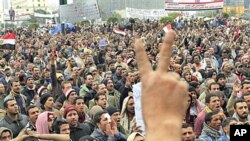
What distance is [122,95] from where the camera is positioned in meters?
8.51

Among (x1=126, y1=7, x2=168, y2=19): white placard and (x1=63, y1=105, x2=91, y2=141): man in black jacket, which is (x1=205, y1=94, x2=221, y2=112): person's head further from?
(x1=126, y1=7, x2=168, y2=19): white placard

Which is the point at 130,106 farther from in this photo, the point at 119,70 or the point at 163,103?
the point at 163,103

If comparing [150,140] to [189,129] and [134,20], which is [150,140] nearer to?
[189,129]

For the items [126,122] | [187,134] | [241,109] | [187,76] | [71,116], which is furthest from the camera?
[187,76]

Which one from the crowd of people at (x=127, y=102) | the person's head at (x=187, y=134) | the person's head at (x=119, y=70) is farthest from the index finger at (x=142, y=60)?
the person's head at (x=119, y=70)

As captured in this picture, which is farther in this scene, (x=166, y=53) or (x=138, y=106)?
(x=138, y=106)

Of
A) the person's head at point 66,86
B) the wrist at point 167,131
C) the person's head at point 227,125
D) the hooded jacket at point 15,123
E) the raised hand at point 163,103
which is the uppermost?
the raised hand at point 163,103

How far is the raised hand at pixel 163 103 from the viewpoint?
47.7 inches

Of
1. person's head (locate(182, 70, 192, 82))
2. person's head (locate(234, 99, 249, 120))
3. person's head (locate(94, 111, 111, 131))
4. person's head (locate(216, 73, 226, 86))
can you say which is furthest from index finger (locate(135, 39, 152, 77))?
person's head (locate(182, 70, 192, 82))

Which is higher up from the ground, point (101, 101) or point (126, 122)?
point (101, 101)

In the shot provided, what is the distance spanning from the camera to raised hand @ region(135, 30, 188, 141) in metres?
1.21

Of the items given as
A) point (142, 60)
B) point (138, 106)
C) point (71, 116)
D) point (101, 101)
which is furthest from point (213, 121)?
point (142, 60)

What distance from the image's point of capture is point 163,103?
1.22 m

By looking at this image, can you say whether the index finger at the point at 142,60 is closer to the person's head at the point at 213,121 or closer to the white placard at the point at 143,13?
the person's head at the point at 213,121
